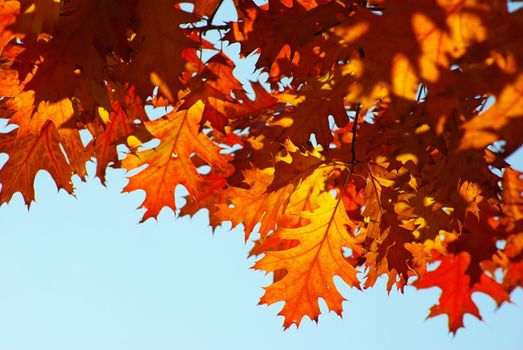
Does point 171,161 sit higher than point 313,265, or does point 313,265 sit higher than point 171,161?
point 171,161

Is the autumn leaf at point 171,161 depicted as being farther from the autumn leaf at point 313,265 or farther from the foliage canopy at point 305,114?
the autumn leaf at point 313,265

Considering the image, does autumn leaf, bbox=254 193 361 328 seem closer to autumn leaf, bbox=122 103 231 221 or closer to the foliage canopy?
the foliage canopy

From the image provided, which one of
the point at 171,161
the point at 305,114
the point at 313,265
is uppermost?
the point at 171,161

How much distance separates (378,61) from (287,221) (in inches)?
89.4

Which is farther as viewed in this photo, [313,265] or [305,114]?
[313,265]

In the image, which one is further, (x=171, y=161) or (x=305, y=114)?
(x=171, y=161)

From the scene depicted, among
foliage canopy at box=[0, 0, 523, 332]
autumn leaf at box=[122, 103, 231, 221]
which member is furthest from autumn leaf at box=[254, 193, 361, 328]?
autumn leaf at box=[122, 103, 231, 221]

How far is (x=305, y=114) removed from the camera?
244cm

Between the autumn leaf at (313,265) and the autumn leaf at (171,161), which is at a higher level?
the autumn leaf at (171,161)

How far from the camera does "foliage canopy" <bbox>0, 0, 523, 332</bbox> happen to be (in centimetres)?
160

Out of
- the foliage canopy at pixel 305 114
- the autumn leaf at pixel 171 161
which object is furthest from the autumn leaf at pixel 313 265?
the autumn leaf at pixel 171 161

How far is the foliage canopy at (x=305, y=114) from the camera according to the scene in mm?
1598

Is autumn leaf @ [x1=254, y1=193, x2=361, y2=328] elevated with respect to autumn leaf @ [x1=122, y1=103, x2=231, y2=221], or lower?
→ lower

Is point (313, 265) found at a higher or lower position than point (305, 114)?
lower
